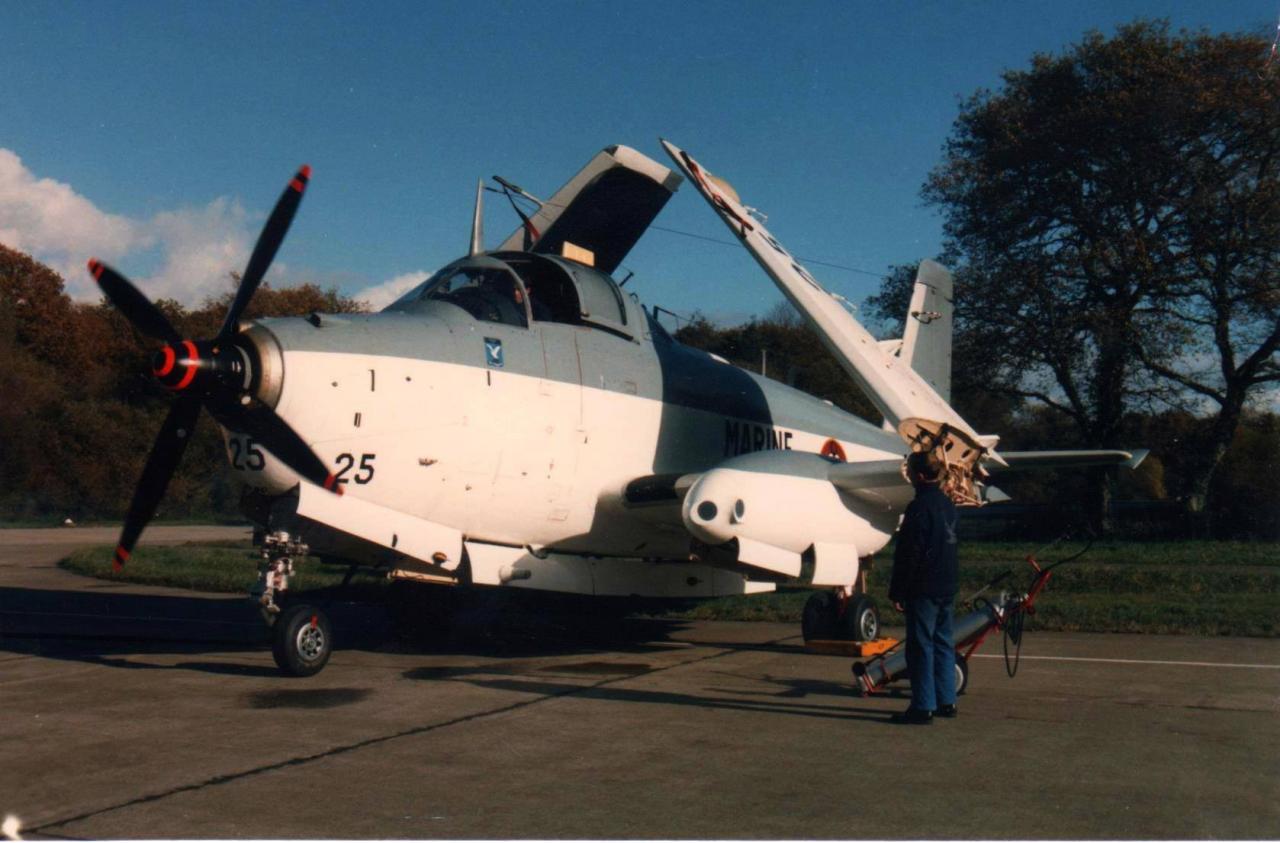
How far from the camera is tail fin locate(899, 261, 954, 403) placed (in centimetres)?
1511

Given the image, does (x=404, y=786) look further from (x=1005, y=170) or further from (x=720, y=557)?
(x=1005, y=170)

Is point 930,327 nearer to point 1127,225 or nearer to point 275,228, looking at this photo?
point 275,228

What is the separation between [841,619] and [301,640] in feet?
16.6

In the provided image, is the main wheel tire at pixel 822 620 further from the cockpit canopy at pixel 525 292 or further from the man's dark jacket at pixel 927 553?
the man's dark jacket at pixel 927 553

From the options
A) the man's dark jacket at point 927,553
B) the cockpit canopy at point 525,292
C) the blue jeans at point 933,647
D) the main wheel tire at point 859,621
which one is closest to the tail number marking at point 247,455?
the cockpit canopy at point 525,292

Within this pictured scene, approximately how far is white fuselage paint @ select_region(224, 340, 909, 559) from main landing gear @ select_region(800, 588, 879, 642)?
1.73 ft

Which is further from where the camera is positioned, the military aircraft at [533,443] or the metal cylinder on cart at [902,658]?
the military aircraft at [533,443]

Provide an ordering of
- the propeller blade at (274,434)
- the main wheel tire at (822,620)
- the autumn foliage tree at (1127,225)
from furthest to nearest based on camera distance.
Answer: the autumn foliage tree at (1127,225) → the main wheel tire at (822,620) → the propeller blade at (274,434)

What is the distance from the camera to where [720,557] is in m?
9.40

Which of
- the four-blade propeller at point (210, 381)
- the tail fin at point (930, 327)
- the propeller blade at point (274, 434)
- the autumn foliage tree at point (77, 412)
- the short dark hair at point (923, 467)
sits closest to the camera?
the short dark hair at point (923, 467)

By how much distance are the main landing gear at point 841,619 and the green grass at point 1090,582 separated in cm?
143

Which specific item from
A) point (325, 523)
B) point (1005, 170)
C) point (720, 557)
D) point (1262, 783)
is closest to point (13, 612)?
point (325, 523)

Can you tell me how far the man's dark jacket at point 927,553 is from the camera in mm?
6910

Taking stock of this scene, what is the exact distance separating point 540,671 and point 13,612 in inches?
330
